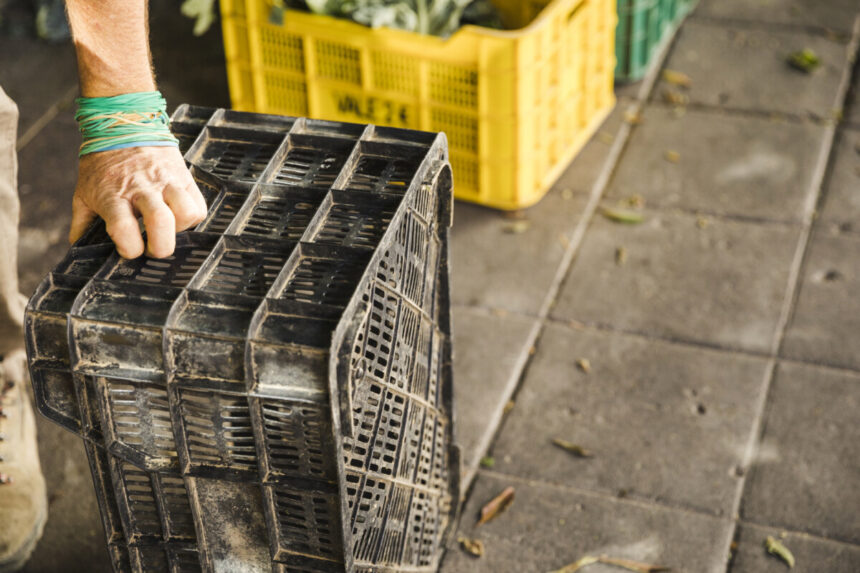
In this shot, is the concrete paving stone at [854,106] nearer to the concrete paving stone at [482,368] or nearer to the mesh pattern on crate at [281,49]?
the concrete paving stone at [482,368]

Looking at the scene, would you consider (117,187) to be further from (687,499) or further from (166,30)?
(166,30)

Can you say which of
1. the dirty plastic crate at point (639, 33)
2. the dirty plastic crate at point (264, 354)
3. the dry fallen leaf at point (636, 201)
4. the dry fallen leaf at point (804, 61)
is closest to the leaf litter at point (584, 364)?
the dry fallen leaf at point (636, 201)

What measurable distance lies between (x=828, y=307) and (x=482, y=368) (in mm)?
1290

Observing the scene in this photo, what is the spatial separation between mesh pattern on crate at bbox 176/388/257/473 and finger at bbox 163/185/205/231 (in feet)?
1.24

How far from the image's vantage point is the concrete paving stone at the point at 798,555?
2.58 meters

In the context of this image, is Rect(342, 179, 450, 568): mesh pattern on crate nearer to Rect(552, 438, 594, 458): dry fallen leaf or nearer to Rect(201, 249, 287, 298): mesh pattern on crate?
Rect(201, 249, 287, 298): mesh pattern on crate

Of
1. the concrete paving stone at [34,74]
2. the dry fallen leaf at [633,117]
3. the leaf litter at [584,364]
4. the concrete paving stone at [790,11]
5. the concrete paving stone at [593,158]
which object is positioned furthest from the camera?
the concrete paving stone at [790,11]

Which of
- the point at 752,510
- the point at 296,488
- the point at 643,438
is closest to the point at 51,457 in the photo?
the point at 296,488

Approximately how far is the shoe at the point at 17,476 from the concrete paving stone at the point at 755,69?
3160 mm

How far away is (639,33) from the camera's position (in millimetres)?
4469

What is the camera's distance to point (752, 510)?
276 centimetres

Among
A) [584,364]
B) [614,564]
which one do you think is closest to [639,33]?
[584,364]

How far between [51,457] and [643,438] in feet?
6.25

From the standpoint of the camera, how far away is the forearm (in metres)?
2.07
